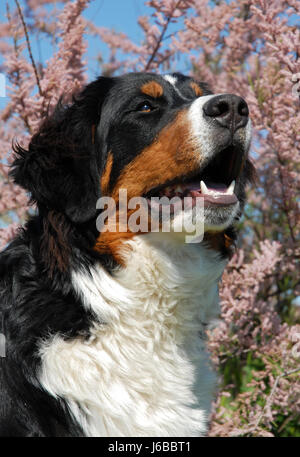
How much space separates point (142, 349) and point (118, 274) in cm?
38

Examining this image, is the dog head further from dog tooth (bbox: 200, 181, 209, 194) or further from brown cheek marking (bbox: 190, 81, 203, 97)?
brown cheek marking (bbox: 190, 81, 203, 97)

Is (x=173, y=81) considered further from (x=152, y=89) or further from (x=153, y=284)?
(x=153, y=284)

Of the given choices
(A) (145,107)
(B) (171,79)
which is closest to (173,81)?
(B) (171,79)

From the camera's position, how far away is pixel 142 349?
272 centimetres


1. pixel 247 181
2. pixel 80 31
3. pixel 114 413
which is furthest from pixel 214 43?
pixel 114 413

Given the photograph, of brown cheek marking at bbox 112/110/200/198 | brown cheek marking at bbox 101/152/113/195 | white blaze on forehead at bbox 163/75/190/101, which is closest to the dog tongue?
brown cheek marking at bbox 112/110/200/198

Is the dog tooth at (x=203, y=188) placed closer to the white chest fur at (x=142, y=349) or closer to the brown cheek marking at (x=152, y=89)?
the white chest fur at (x=142, y=349)

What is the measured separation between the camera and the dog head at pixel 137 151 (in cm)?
273

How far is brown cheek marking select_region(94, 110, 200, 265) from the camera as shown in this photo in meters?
2.72

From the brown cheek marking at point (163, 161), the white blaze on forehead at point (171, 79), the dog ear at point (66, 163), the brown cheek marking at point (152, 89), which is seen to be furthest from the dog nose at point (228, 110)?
the dog ear at point (66, 163)

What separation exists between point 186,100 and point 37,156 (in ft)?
2.81

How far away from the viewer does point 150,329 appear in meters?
2.75

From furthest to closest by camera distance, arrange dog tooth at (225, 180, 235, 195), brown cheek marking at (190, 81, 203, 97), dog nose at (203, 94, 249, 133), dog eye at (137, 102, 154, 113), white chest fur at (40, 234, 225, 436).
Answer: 1. brown cheek marking at (190, 81, 203, 97)
2. dog eye at (137, 102, 154, 113)
3. dog tooth at (225, 180, 235, 195)
4. dog nose at (203, 94, 249, 133)
5. white chest fur at (40, 234, 225, 436)
